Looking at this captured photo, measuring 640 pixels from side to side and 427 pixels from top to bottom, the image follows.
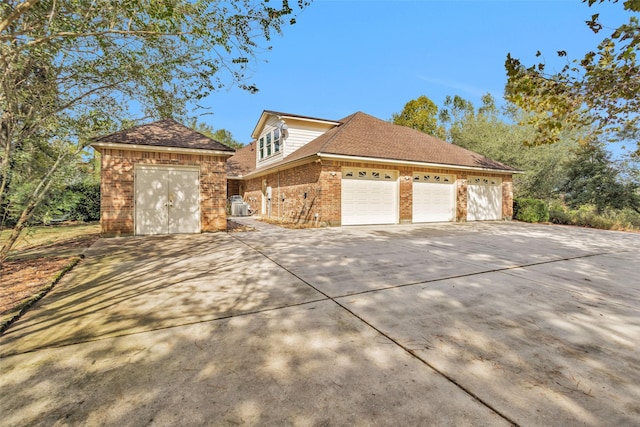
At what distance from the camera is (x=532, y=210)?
653 inches

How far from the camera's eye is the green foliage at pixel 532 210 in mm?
16328

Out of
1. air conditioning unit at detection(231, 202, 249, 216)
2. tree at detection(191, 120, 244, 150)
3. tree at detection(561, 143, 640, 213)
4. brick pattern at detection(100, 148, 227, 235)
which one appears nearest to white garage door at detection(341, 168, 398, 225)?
brick pattern at detection(100, 148, 227, 235)

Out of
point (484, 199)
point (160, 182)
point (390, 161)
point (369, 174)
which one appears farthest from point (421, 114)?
point (160, 182)

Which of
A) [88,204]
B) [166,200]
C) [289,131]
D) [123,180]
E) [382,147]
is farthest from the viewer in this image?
[289,131]

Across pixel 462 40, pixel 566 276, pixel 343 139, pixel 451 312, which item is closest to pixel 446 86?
pixel 462 40

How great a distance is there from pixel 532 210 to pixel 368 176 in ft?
35.4

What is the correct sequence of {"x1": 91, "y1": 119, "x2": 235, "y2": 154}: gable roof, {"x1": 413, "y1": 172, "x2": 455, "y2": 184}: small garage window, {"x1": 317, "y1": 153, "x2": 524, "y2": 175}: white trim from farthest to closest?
{"x1": 413, "y1": 172, "x2": 455, "y2": 184}: small garage window, {"x1": 317, "y1": 153, "x2": 524, "y2": 175}: white trim, {"x1": 91, "y1": 119, "x2": 235, "y2": 154}: gable roof

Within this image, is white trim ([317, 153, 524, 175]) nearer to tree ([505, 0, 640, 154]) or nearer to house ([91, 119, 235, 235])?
house ([91, 119, 235, 235])

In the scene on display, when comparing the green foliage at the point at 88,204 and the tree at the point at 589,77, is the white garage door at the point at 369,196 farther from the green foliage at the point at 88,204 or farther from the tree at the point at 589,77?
the green foliage at the point at 88,204

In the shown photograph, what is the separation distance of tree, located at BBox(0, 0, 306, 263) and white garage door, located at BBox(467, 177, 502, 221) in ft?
46.0

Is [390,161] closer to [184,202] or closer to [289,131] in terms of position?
[289,131]

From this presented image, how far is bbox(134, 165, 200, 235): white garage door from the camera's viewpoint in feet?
31.4

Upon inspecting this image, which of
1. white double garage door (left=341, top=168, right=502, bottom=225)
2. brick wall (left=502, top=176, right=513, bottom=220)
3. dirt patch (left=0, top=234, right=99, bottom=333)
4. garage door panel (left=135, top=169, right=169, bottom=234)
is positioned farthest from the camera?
brick wall (left=502, top=176, right=513, bottom=220)

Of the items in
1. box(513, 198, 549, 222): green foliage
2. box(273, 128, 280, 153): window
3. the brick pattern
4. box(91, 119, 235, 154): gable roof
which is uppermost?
box(273, 128, 280, 153): window
